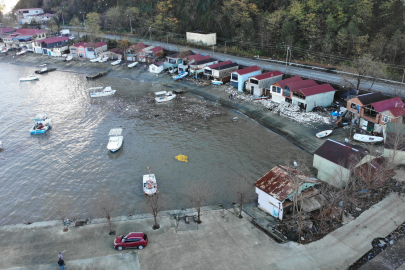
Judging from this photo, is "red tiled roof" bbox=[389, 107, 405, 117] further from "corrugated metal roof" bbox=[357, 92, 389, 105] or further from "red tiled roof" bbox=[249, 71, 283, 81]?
"red tiled roof" bbox=[249, 71, 283, 81]

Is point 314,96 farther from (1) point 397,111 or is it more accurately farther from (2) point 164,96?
(2) point 164,96

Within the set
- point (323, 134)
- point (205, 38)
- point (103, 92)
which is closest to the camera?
point (323, 134)

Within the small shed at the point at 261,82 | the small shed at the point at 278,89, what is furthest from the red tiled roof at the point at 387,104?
the small shed at the point at 261,82

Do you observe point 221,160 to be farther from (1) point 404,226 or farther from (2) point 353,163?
(1) point 404,226

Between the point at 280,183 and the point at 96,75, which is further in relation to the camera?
the point at 96,75

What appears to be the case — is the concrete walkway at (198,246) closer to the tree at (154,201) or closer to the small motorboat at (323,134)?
the tree at (154,201)

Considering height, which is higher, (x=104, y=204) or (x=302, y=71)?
(x=302, y=71)

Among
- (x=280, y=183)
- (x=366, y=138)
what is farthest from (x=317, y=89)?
(x=280, y=183)
